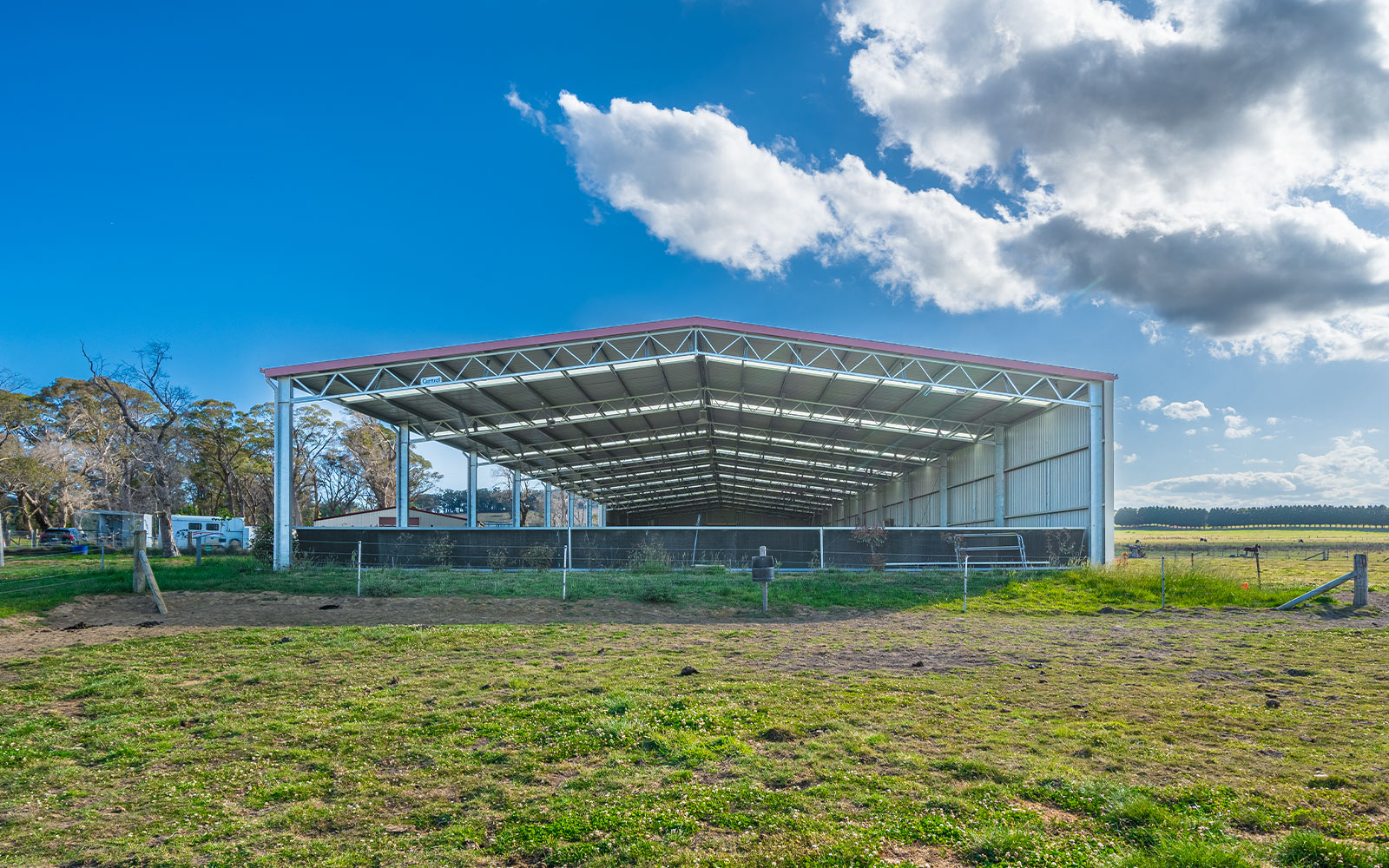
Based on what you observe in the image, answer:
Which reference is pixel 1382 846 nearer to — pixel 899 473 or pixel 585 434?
pixel 585 434

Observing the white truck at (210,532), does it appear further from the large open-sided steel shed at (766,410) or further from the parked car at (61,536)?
the large open-sided steel shed at (766,410)

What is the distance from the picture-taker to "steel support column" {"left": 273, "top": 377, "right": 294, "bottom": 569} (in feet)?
77.3

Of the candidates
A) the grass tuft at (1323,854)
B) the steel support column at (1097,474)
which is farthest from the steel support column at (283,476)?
the steel support column at (1097,474)

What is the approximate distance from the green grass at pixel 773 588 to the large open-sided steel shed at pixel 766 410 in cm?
486

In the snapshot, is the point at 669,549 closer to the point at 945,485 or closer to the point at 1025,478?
the point at 1025,478

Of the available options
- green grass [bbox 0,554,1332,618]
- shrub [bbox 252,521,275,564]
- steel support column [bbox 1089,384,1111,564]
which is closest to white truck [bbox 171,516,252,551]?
shrub [bbox 252,521,275,564]

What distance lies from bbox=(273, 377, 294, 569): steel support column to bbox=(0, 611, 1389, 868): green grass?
14.3 meters

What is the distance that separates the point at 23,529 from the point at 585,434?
42.8 m

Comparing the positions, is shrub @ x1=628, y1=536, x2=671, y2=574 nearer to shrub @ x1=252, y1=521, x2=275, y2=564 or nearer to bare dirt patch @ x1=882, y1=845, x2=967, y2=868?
shrub @ x1=252, y1=521, x2=275, y2=564

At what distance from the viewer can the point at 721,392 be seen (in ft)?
106

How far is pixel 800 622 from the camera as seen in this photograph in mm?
13852

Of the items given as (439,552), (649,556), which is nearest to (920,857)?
(649,556)

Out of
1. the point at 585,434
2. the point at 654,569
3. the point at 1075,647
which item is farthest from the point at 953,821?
the point at 585,434

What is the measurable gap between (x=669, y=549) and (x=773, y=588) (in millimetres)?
6287
